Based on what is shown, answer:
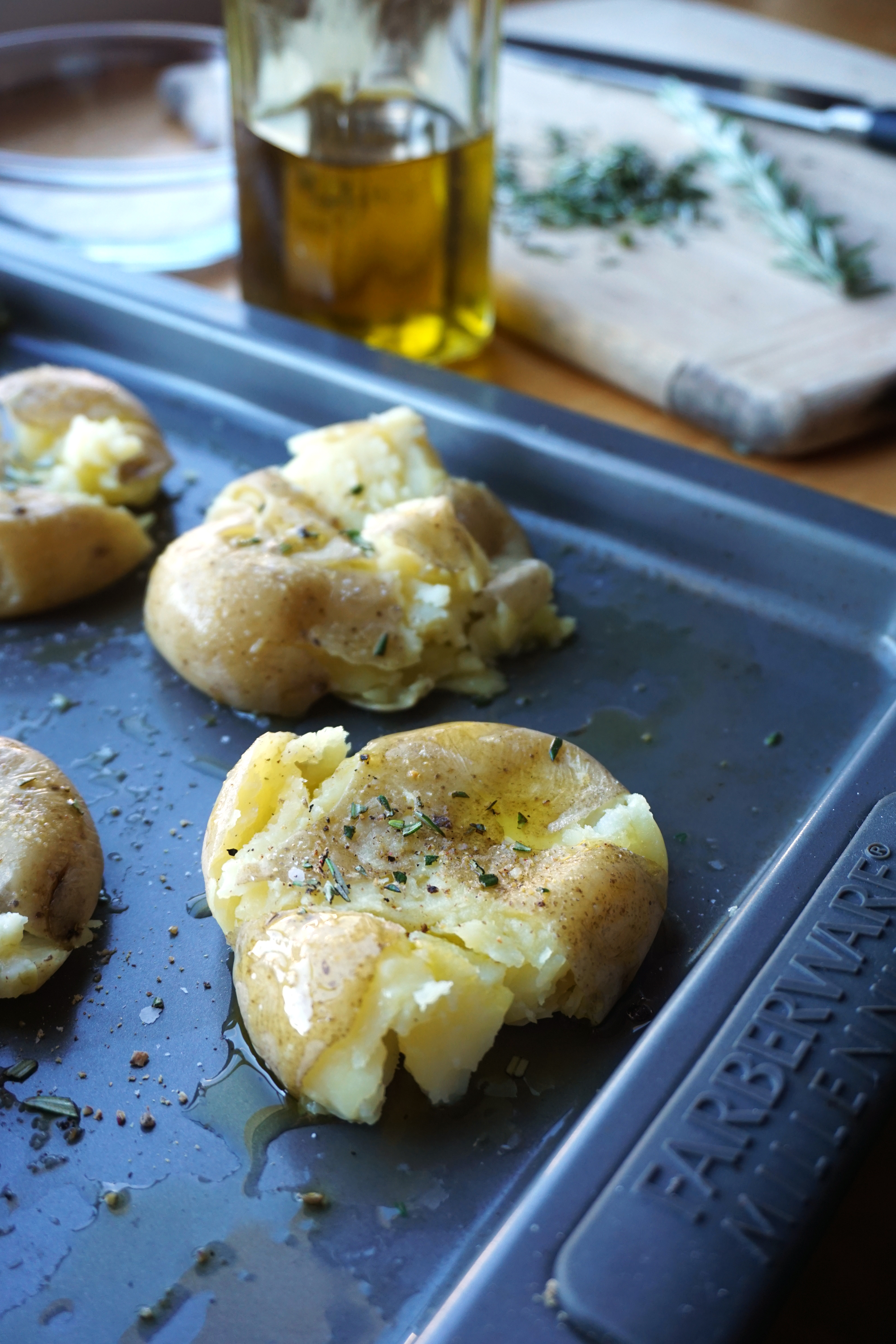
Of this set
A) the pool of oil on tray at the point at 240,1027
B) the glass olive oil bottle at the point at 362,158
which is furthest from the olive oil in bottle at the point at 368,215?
the pool of oil on tray at the point at 240,1027

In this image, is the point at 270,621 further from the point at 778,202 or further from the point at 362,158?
the point at 778,202

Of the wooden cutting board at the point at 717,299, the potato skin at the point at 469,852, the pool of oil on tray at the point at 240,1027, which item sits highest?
the wooden cutting board at the point at 717,299

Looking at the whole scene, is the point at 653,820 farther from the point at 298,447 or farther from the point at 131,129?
the point at 131,129

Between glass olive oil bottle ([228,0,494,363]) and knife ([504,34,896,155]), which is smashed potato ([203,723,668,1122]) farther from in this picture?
knife ([504,34,896,155])

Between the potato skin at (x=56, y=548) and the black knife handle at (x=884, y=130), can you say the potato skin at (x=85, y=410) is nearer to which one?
the potato skin at (x=56, y=548)

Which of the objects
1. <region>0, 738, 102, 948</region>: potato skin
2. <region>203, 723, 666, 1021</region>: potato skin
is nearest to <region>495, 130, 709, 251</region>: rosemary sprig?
<region>203, 723, 666, 1021</region>: potato skin
